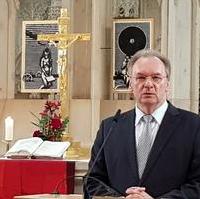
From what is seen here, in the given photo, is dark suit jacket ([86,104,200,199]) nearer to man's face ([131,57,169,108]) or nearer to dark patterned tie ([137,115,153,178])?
dark patterned tie ([137,115,153,178])

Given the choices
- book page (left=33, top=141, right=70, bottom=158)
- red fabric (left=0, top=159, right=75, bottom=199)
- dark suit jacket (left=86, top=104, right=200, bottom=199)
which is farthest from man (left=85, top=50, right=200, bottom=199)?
book page (left=33, top=141, right=70, bottom=158)

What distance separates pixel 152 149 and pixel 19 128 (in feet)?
16.1

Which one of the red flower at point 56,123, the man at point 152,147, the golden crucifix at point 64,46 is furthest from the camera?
the golden crucifix at point 64,46

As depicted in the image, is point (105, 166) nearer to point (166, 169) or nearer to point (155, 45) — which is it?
point (166, 169)

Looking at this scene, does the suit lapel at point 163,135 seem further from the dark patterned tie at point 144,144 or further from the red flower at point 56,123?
the red flower at point 56,123

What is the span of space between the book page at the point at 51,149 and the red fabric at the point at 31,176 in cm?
12

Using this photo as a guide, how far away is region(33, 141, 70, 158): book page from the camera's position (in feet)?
15.6

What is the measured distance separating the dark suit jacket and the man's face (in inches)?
4.7

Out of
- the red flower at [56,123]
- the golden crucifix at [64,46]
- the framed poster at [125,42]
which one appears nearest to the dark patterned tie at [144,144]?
the red flower at [56,123]

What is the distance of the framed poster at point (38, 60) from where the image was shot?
7.11 m

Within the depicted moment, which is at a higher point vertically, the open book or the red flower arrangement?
the red flower arrangement

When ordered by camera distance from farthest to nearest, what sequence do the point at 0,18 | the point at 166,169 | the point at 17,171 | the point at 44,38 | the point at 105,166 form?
the point at 0,18 < the point at 44,38 < the point at 17,171 < the point at 105,166 < the point at 166,169

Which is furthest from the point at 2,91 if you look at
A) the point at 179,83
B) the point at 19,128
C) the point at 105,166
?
the point at 105,166

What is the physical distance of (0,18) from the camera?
7508mm
